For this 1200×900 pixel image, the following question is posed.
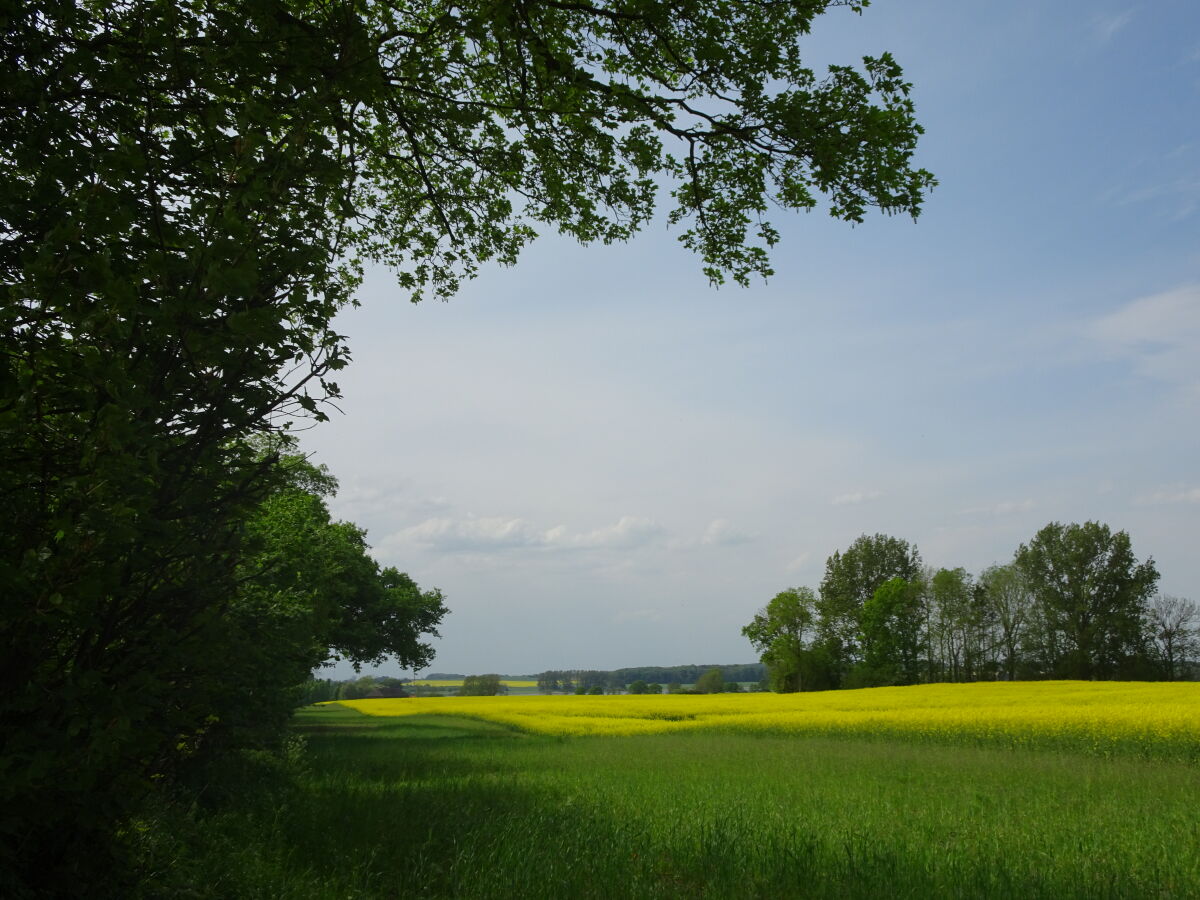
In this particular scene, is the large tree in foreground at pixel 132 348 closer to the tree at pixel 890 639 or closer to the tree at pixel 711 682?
the tree at pixel 890 639

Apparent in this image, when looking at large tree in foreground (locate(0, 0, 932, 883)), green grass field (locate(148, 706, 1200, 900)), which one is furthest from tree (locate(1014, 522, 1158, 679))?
large tree in foreground (locate(0, 0, 932, 883))

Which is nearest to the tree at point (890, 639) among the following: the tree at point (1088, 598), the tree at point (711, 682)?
the tree at point (1088, 598)

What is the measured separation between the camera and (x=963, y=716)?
2344cm

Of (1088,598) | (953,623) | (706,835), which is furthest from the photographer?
(953,623)

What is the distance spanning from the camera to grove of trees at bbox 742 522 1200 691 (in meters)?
60.4

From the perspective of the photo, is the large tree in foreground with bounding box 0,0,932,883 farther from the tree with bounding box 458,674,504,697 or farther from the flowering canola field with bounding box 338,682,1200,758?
the tree with bounding box 458,674,504,697

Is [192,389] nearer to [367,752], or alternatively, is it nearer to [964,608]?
[367,752]

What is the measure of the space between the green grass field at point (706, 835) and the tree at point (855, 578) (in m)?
58.9

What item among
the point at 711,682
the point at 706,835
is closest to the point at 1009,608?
the point at 711,682

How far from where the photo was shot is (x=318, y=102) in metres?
3.52

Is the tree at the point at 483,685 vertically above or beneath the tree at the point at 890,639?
beneath

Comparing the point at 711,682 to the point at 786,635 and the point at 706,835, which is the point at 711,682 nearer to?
the point at 786,635

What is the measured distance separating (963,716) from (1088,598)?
4883cm

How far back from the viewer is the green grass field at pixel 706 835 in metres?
5.39
